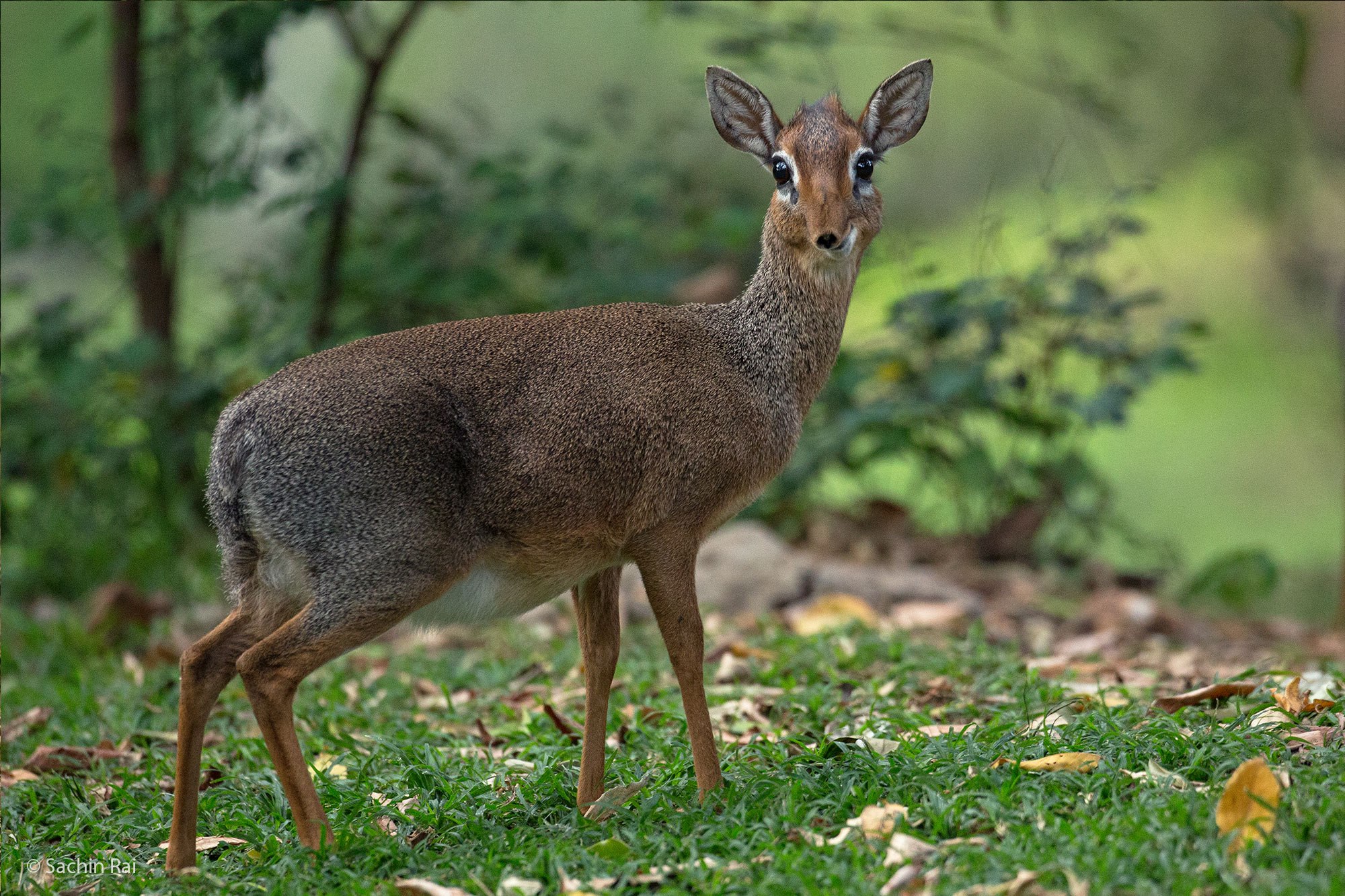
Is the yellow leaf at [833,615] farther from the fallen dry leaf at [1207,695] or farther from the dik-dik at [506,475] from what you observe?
the dik-dik at [506,475]

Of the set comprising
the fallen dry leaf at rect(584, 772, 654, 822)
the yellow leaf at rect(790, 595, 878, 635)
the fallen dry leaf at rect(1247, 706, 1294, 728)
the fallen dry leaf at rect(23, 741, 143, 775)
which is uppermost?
the fallen dry leaf at rect(1247, 706, 1294, 728)

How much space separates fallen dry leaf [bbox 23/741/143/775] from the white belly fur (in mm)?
1546

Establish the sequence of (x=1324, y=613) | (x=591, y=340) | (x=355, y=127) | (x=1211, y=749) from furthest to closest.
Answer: (x=1324, y=613) → (x=355, y=127) → (x=591, y=340) → (x=1211, y=749)

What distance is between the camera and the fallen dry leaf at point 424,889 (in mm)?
3268

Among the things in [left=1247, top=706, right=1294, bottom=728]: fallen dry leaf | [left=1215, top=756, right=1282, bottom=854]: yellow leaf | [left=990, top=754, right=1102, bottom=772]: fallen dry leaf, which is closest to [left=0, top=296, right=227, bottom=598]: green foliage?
[left=990, top=754, right=1102, bottom=772]: fallen dry leaf

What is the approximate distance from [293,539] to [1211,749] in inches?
100

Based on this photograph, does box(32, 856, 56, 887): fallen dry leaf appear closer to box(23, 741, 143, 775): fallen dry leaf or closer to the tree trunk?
box(23, 741, 143, 775): fallen dry leaf

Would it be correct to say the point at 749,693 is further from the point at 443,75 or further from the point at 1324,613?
the point at 443,75

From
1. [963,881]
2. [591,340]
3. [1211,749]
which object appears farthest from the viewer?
[591,340]

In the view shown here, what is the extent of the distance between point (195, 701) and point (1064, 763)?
2.37 meters

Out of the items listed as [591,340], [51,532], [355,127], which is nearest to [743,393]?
[591,340]

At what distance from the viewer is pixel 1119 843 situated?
3.13m

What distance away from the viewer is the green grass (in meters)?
3.17

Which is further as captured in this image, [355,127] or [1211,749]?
[355,127]
